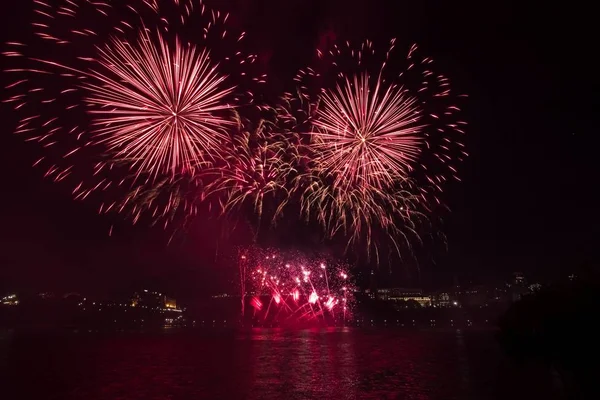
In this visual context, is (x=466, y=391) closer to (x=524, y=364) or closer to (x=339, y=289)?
(x=524, y=364)

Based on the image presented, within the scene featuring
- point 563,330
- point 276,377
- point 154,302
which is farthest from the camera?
point 154,302

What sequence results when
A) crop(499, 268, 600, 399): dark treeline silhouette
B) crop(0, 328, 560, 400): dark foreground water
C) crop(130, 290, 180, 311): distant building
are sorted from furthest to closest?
crop(130, 290, 180, 311): distant building
crop(499, 268, 600, 399): dark treeline silhouette
crop(0, 328, 560, 400): dark foreground water

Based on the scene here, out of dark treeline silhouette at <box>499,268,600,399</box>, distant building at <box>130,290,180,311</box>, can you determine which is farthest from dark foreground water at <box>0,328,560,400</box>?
distant building at <box>130,290,180,311</box>

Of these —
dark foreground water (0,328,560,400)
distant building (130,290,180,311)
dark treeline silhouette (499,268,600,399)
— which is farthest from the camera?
distant building (130,290,180,311)

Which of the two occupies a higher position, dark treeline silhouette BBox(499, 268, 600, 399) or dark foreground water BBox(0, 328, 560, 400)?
dark treeline silhouette BBox(499, 268, 600, 399)

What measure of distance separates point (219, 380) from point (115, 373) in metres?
3.81

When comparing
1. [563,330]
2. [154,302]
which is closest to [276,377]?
[563,330]

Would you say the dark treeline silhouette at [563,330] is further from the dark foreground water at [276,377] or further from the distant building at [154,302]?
the distant building at [154,302]

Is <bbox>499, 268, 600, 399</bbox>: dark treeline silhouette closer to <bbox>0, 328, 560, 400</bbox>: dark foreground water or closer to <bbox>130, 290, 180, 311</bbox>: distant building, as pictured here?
<bbox>0, 328, 560, 400</bbox>: dark foreground water

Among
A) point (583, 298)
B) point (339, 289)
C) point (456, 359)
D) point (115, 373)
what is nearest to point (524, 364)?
point (456, 359)

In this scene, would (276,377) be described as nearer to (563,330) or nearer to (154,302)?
(563,330)

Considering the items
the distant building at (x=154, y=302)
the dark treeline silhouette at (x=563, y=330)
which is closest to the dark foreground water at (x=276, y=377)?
the dark treeline silhouette at (x=563, y=330)

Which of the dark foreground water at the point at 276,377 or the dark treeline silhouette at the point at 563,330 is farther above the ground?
the dark treeline silhouette at the point at 563,330

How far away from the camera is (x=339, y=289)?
220 feet
